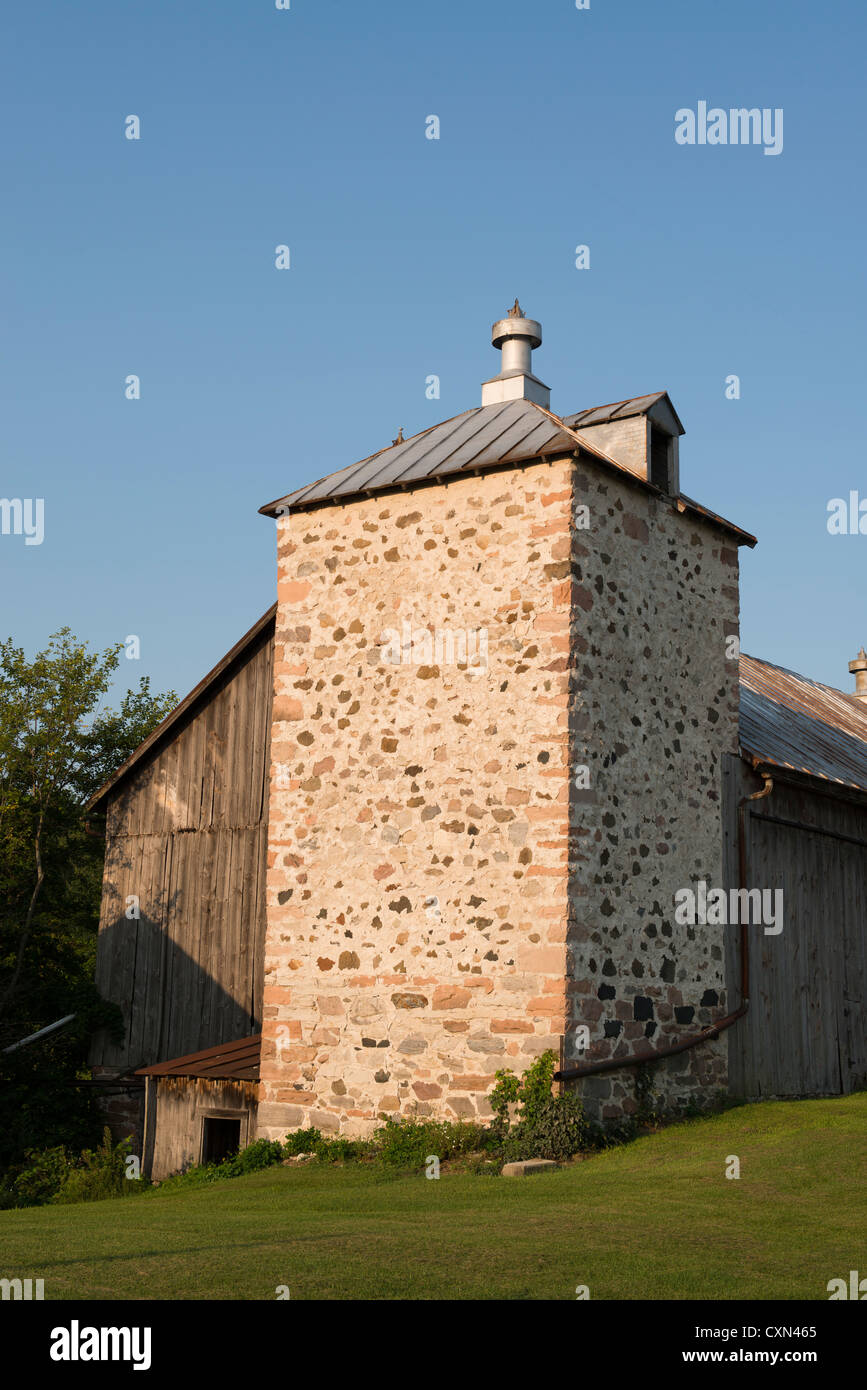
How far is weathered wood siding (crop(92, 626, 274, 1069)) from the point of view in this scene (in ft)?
56.4

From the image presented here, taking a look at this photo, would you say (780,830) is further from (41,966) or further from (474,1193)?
(41,966)

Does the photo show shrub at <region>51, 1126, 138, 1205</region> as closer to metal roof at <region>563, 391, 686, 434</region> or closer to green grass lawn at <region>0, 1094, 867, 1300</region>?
green grass lawn at <region>0, 1094, 867, 1300</region>

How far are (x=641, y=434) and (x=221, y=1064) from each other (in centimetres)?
850

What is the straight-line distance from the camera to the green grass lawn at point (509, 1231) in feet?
22.1

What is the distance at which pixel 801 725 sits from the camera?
1978 cm

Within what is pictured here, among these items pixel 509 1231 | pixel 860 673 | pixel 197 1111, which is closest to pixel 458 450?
pixel 197 1111

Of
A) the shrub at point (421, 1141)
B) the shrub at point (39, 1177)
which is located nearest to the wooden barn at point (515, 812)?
the shrub at point (421, 1141)

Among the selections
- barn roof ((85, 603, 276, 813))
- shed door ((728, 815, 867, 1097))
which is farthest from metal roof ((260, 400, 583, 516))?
shed door ((728, 815, 867, 1097))

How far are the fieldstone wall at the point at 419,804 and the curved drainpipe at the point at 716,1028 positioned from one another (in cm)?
44

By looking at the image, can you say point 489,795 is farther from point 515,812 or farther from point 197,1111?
point 197,1111

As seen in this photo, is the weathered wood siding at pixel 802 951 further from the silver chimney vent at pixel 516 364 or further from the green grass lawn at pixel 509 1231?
the silver chimney vent at pixel 516 364

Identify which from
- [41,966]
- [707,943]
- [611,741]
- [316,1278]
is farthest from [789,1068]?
[41,966]

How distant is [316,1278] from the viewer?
6707mm

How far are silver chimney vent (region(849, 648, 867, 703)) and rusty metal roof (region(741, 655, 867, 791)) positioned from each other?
456 cm
